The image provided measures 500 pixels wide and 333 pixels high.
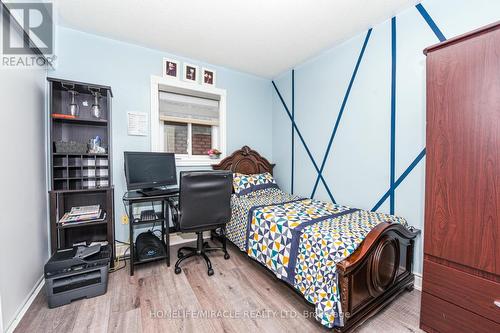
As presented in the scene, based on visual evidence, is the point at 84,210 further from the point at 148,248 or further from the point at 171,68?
the point at 171,68

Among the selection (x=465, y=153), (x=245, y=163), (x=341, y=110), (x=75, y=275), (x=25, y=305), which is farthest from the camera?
(x=245, y=163)

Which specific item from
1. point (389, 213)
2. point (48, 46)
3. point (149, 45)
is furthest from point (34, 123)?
point (389, 213)

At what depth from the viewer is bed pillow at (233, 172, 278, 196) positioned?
3.01 metres

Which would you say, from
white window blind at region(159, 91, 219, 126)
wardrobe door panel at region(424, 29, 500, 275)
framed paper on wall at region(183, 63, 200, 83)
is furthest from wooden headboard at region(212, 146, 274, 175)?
wardrobe door panel at region(424, 29, 500, 275)

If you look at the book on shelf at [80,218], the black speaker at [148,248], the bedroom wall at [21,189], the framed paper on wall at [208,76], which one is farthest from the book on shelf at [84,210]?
the framed paper on wall at [208,76]

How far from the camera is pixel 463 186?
1.29 meters

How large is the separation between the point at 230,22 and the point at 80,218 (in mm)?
2461

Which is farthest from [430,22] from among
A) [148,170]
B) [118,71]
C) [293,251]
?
[118,71]

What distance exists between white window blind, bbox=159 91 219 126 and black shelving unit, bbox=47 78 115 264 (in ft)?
2.35

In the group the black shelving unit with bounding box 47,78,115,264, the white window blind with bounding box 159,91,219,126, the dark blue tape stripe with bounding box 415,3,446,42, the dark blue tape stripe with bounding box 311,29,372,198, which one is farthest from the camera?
the white window blind with bounding box 159,91,219,126

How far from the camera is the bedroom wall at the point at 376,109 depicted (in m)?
1.92

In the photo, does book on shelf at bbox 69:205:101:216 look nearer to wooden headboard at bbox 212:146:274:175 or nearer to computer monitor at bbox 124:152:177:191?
computer monitor at bbox 124:152:177:191

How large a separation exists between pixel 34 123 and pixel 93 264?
137 cm

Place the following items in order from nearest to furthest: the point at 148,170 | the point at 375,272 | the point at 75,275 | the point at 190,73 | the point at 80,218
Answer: the point at 375,272
the point at 75,275
the point at 80,218
the point at 148,170
the point at 190,73
